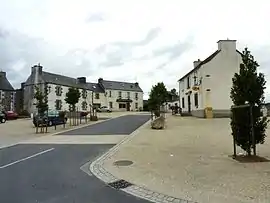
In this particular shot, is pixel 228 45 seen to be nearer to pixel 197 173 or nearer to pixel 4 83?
pixel 197 173

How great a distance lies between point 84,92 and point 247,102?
2506 inches

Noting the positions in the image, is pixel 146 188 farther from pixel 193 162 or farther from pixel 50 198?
pixel 193 162

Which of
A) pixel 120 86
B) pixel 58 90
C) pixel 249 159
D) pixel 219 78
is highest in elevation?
pixel 120 86

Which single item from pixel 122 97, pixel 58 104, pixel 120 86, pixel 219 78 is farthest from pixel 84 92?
pixel 219 78

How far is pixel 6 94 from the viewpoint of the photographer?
61969mm

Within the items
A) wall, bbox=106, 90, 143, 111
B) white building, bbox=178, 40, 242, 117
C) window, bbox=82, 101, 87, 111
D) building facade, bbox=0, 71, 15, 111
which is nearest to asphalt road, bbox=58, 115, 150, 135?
white building, bbox=178, 40, 242, 117

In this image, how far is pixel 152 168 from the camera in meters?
9.56

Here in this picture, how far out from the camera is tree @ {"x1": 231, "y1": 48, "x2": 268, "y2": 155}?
1108cm

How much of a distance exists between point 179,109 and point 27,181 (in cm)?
4514

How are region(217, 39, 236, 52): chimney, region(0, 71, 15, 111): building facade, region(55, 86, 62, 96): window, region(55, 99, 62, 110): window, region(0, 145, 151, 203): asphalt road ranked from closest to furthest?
region(0, 145, 151, 203): asphalt road → region(217, 39, 236, 52): chimney → region(0, 71, 15, 111): building facade → region(55, 99, 62, 110): window → region(55, 86, 62, 96): window

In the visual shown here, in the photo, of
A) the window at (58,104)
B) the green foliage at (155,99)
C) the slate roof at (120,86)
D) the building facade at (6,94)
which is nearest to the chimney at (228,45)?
the green foliage at (155,99)

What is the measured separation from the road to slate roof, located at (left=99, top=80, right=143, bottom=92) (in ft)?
254

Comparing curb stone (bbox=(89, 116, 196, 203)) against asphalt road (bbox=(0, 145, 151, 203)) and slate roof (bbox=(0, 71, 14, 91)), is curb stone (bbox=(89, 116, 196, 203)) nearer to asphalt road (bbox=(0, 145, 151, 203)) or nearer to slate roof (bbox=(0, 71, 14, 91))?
asphalt road (bbox=(0, 145, 151, 203))

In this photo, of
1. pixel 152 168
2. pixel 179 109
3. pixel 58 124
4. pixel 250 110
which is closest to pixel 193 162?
pixel 152 168
